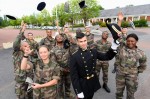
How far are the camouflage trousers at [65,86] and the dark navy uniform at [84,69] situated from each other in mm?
1386

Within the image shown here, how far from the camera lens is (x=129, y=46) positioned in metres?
4.59

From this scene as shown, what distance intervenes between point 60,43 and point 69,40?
18.2 inches

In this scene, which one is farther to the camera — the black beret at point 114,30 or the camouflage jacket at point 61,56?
the camouflage jacket at point 61,56

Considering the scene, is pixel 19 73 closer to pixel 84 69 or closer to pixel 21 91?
pixel 21 91

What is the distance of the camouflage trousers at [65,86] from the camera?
5.31 m

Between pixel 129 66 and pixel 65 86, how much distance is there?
184cm

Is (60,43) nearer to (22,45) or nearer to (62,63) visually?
(62,63)

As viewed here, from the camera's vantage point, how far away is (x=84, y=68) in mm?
3809

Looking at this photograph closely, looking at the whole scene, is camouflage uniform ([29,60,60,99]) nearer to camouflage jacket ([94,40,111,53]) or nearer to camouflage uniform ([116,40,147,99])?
camouflage uniform ([116,40,147,99])

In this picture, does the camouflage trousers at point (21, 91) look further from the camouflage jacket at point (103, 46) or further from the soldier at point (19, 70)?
the camouflage jacket at point (103, 46)

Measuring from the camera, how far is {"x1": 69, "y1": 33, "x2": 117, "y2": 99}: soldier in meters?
3.75

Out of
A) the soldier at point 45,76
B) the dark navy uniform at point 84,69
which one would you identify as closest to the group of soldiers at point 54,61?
the soldier at point 45,76

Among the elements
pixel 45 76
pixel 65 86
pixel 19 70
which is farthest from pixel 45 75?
pixel 65 86

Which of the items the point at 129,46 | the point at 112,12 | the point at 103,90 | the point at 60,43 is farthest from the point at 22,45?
the point at 112,12
